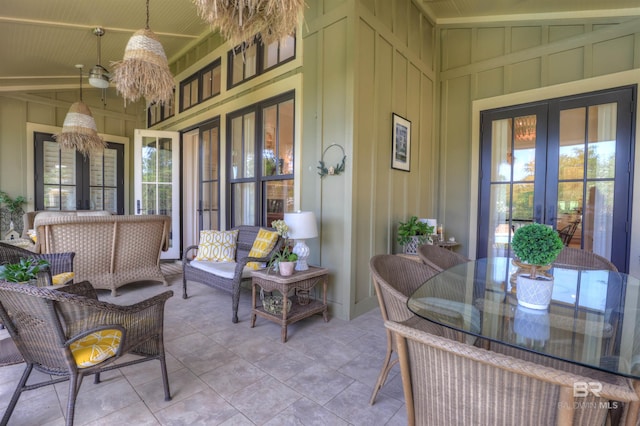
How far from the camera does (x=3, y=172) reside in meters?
5.52

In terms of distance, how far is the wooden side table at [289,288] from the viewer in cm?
258

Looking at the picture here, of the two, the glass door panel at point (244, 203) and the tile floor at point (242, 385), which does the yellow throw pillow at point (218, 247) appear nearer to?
the glass door panel at point (244, 203)

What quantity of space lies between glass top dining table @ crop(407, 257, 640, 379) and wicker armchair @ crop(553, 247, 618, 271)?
14.5 inches

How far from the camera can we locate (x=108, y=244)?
357cm

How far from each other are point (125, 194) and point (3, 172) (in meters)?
2.01

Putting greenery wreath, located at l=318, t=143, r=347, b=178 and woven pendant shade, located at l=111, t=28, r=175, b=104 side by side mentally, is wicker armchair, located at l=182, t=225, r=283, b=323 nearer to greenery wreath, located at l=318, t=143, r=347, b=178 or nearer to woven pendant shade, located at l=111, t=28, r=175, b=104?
greenery wreath, located at l=318, t=143, r=347, b=178

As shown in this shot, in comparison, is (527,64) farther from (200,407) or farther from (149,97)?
(200,407)

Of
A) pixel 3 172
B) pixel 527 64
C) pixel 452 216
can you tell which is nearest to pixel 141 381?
pixel 452 216

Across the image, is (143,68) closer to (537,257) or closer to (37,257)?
(37,257)

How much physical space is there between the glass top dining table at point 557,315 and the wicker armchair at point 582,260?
14.5 inches

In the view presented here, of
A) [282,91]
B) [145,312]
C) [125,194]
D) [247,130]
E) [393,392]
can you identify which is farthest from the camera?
[125,194]

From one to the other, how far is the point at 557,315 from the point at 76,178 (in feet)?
26.6

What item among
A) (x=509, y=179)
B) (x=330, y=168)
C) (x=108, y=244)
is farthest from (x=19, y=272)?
(x=509, y=179)

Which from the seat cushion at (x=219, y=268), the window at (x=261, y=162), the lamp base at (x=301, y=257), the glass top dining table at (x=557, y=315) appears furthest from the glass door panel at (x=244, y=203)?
the glass top dining table at (x=557, y=315)
